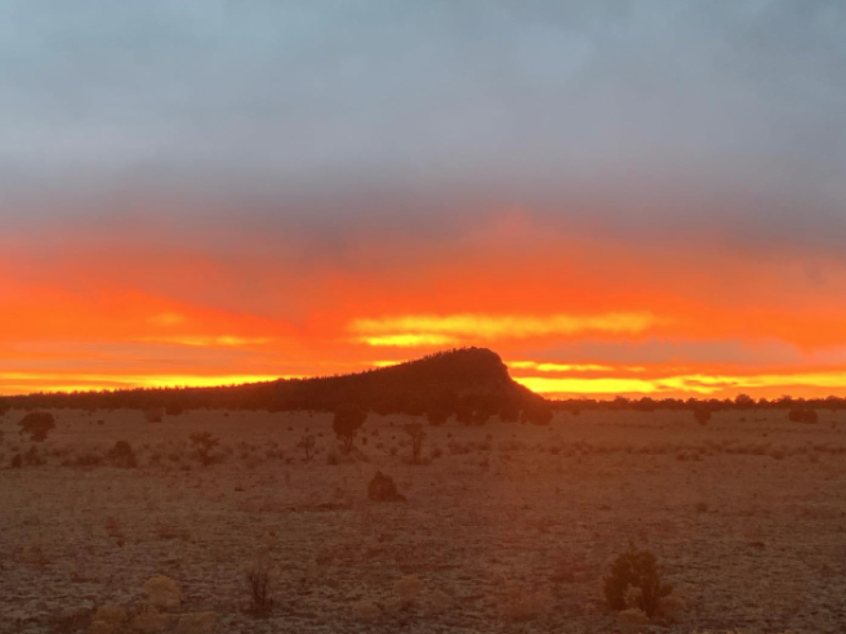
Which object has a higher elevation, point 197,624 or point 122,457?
point 122,457

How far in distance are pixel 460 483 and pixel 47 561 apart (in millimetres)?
15390

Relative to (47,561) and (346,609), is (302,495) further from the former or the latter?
(346,609)

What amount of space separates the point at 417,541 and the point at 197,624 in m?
7.28

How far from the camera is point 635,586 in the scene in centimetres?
1283

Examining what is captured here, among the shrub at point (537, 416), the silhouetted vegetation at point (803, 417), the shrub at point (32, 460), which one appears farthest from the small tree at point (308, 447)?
the silhouetted vegetation at point (803, 417)

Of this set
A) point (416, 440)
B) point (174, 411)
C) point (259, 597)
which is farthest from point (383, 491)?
point (174, 411)

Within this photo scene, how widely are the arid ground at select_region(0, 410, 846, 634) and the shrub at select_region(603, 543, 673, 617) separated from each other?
0.31 meters

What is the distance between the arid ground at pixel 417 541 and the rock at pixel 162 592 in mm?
95

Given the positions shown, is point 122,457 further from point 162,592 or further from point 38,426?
point 162,592

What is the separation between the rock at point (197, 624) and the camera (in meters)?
11.5

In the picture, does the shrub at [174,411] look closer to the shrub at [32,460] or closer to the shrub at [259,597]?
the shrub at [32,460]

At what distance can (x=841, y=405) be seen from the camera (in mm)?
128750

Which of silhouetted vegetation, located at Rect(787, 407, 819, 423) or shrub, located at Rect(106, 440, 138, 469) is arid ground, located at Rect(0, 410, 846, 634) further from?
silhouetted vegetation, located at Rect(787, 407, 819, 423)

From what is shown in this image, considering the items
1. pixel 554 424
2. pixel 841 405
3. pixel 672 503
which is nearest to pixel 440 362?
pixel 554 424
